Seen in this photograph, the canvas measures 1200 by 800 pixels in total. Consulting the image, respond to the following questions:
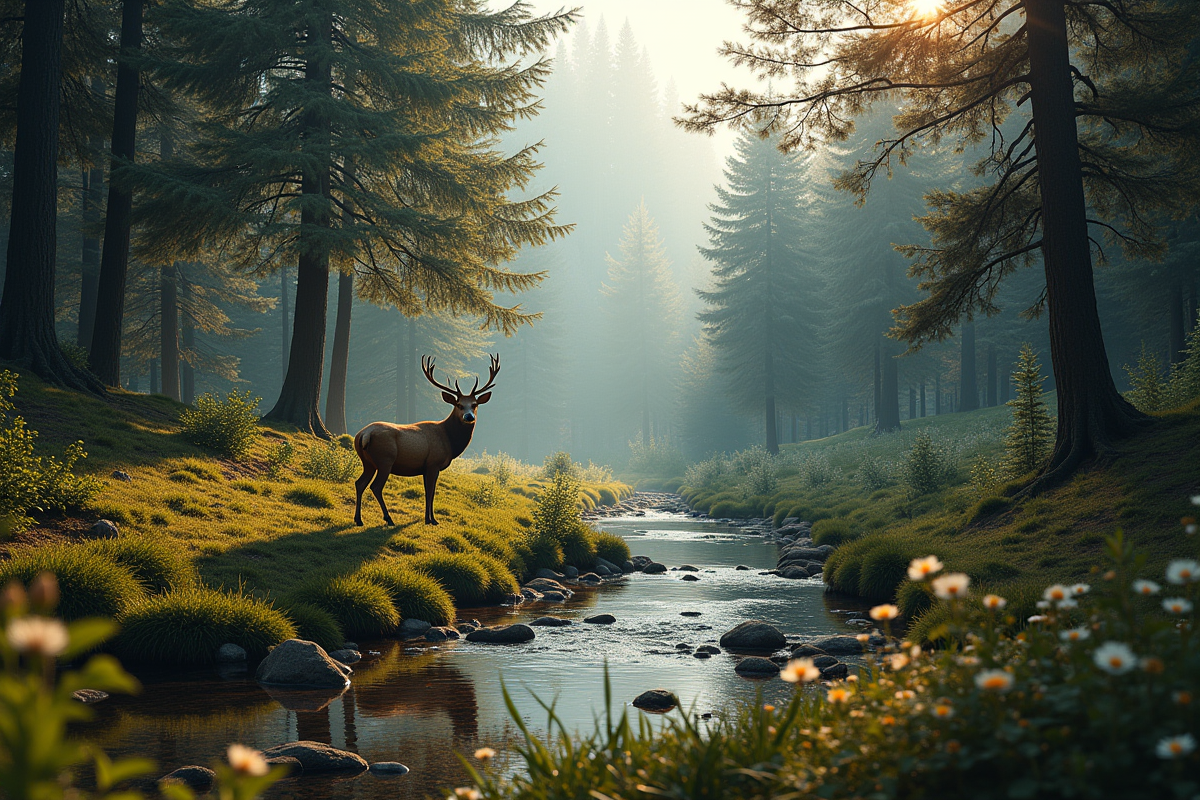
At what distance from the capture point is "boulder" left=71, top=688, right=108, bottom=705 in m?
6.15

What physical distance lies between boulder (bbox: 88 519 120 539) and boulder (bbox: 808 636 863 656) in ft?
25.3

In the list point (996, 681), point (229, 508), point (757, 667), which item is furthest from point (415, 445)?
point (996, 681)

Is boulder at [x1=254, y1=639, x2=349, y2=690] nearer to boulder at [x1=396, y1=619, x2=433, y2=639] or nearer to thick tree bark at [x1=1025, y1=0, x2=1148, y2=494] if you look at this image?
boulder at [x1=396, y1=619, x2=433, y2=639]

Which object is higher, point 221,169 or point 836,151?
point 836,151

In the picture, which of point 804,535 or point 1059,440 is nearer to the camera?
point 1059,440

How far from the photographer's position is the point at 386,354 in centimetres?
4544

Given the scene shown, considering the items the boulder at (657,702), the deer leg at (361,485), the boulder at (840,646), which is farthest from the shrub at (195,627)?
the boulder at (840,646)

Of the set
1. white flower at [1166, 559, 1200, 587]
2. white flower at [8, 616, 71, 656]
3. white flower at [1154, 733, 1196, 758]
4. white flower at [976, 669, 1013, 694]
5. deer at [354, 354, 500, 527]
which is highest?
deer at [354, 354, 500, 527]

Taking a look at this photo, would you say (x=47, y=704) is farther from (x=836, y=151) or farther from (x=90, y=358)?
(x=836, y=151)

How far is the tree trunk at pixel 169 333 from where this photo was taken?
80.9ft

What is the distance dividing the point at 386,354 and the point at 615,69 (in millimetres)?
76471

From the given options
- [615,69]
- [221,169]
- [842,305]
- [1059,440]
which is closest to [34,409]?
[221,169]

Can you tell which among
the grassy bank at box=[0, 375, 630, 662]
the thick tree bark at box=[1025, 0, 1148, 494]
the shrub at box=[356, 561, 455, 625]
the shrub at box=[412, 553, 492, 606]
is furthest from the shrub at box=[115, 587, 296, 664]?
the thick tree bark at box=[1025, 0, 1148, 494]

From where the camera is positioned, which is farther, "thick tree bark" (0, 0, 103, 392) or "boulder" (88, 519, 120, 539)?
"thick tree bark" (0, 0, 103, 392)
